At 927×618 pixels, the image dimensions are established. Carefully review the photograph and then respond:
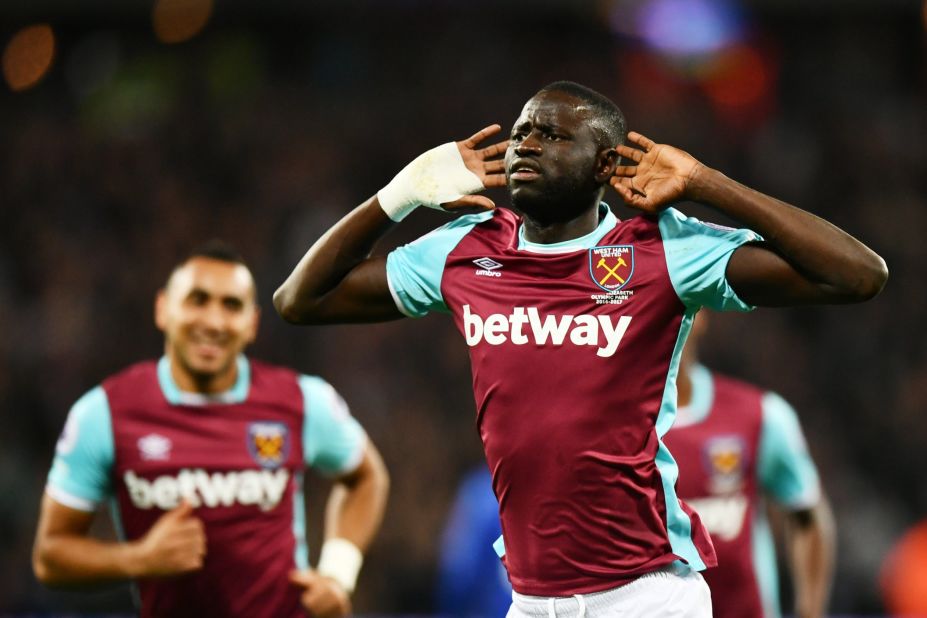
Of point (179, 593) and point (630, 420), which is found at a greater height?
point (630, 420)

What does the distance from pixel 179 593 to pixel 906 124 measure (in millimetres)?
11044

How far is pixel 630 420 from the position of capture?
315 centimetres

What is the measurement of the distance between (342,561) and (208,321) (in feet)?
3.32

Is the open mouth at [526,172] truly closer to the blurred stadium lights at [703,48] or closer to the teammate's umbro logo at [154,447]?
the teammate's umbro logo at [154,447]

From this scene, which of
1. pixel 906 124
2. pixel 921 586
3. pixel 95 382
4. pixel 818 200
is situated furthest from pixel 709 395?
pixel 906 124

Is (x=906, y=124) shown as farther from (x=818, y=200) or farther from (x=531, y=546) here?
(x=531, y=546)

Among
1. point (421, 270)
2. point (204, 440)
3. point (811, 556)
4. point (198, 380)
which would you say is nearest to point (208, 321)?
point (198, 380)

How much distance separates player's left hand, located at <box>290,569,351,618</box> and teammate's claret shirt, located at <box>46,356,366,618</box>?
0.23ft

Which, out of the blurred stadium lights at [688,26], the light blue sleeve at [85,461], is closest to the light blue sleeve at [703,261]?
the light blue sleeve at [85,461]

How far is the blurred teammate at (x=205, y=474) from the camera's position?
442cm

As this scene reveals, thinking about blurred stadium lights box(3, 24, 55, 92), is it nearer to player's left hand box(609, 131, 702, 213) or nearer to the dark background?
the dark background

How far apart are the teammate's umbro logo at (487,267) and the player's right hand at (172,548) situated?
62.8 inches

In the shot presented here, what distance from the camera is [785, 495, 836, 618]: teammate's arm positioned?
5336mm

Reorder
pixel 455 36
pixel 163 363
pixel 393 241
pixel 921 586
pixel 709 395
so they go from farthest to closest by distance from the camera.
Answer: pixel 455 36 < pixel 393 241 < pixel 921 586 < pixel 709 395 < pixel 163 363
